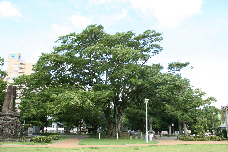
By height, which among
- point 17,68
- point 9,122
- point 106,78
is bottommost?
point 9,122

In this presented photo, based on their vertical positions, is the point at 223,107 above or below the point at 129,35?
below

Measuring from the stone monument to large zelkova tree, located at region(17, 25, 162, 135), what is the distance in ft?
24.7

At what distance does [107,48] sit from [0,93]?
20401mm

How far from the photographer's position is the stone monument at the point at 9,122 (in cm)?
2285

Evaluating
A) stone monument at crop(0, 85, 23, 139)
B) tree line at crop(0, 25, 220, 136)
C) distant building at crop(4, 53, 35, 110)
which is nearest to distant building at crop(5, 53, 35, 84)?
distant building at crop(4, 53, 35, 110)

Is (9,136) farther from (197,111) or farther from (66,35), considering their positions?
→ (197,111)

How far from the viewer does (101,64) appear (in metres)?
32.5

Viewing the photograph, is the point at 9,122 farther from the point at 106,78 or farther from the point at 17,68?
the point at 17,68

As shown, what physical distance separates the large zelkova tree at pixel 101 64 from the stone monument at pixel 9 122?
752cm

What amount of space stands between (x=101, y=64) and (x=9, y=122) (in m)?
14.6

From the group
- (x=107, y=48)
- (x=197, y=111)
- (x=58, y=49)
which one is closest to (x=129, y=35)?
(x=107, y=48)

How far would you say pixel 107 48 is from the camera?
1193 inches

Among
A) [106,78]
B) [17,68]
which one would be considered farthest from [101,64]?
[17,68]

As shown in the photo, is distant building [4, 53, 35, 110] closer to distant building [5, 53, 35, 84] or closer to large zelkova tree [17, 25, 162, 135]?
distant building [5, 53, 35, 84]
